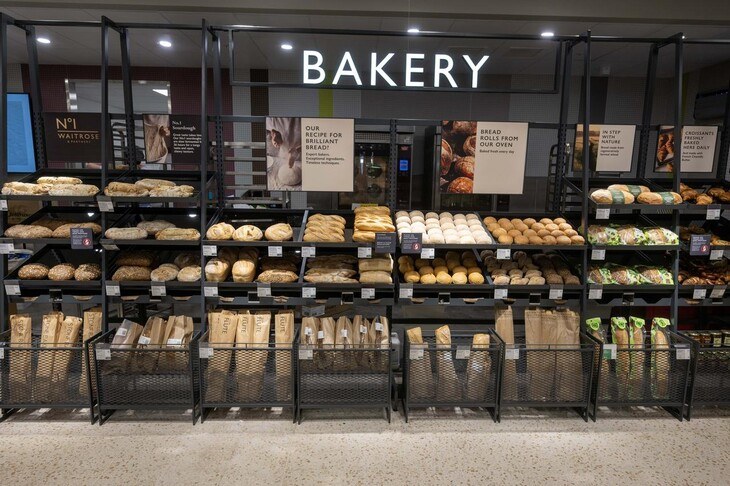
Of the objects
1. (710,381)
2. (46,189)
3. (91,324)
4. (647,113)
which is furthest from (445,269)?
(46,189)

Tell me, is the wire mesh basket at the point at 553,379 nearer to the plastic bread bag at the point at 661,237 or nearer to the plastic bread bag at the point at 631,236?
the plastic bread bag at the point at 631,236

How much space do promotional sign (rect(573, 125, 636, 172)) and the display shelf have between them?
1.28 meters

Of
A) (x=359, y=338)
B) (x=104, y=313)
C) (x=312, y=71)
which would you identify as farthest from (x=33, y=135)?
(x=359, y=338)

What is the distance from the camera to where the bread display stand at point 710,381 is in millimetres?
2801

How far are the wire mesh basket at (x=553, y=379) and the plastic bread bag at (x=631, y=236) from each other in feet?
2.43

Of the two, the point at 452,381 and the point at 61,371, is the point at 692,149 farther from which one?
the point at 61,371

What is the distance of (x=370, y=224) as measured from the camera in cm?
282

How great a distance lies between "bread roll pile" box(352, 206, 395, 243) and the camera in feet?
9.06

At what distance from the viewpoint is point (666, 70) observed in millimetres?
6254

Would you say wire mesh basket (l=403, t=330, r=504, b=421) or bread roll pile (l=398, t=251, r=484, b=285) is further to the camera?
bread roll pile (l=398, t=251, r=484, b=285)

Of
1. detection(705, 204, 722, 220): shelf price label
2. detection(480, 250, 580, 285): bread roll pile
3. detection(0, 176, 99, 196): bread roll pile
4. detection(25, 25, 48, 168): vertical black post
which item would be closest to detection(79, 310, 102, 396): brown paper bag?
detection(0, 176, 99, 196): bread roll pile

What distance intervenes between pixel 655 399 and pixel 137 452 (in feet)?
10.3

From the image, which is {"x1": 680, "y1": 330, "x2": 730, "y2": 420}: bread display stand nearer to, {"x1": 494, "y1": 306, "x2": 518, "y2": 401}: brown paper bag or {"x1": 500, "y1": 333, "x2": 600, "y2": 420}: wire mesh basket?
{"x1": 500, "y1": 333, "x2": 600, "y2": 420}: wire mesh basket

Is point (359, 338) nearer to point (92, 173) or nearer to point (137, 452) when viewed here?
point (137, 452)
